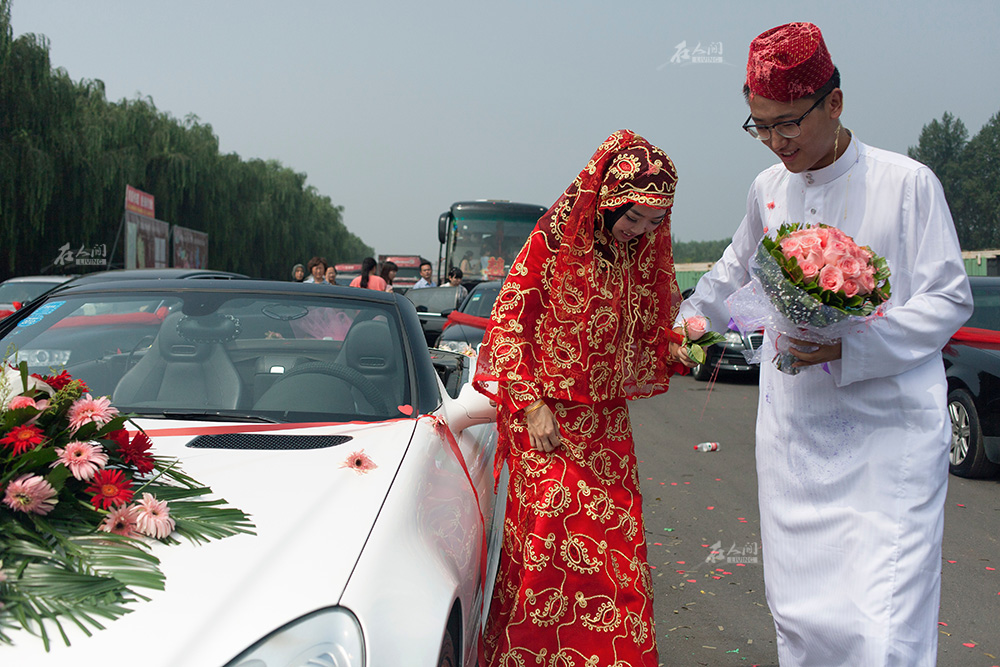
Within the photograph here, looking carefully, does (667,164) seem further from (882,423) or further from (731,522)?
(731,522)

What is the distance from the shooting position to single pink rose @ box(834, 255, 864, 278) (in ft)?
6.90

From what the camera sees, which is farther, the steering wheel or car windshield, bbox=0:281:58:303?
car windshield, bbox=0:281:58:303

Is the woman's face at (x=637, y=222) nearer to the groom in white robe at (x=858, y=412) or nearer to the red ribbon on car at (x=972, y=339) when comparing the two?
the groom in white robe at (x=858, y=412)

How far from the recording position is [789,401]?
8.39ft

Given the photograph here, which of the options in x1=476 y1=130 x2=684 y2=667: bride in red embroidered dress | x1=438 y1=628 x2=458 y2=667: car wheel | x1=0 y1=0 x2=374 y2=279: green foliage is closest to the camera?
x1=438 y1=628 x2=458 y2=667: car wheel

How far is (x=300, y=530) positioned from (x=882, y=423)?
160 centimetres

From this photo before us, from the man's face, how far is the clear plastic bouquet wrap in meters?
0.26

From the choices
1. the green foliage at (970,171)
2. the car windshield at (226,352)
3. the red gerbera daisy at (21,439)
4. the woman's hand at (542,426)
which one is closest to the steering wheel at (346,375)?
the car windshield at (226,352)

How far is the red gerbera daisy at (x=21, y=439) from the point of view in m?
1.71

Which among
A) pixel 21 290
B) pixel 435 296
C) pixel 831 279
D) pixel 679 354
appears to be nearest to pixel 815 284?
pixel 831 279

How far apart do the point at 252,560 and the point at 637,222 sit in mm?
1408

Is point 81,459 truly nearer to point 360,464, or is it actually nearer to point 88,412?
point 88,412

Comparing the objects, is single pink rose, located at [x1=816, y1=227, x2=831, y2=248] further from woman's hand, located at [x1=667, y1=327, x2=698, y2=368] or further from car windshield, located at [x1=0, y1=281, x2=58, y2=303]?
car windshield, located at [x1=0, y1=281, x2=58, y2=303]

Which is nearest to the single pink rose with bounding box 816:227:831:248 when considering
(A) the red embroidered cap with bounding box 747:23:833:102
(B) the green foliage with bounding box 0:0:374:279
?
(A) the red embroidered cap with bounding box 747:23:833:102
